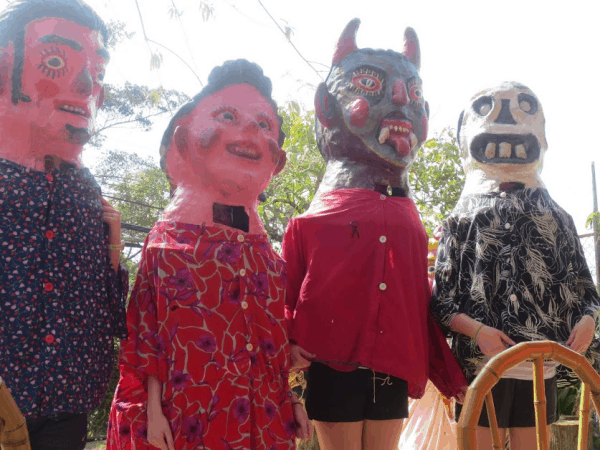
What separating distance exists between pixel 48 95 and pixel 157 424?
116cm

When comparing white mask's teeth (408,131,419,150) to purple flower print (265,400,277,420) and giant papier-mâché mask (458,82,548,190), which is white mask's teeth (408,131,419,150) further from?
purple flower print (265,400,277,420)

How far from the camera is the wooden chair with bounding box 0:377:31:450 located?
106 cm

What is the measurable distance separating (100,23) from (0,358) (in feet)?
4.06

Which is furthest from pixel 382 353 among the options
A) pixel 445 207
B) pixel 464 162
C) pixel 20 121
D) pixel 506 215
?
pixel 445 207

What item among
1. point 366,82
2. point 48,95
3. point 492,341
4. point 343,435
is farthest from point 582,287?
point 48,95

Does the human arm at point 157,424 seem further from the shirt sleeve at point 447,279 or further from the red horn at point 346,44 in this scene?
the red horn at point 346,44

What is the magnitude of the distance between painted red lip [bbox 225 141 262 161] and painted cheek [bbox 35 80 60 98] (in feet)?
2.05

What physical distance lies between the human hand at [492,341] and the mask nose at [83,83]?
1.76 meters

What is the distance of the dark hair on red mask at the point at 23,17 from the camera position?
2.06 meters

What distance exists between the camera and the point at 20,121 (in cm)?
205

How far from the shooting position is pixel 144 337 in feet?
6.73

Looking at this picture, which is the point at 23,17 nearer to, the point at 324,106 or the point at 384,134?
the point at 324,106

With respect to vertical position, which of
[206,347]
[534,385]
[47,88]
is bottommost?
[534,385]

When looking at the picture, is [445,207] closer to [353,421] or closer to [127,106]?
[353,421]
